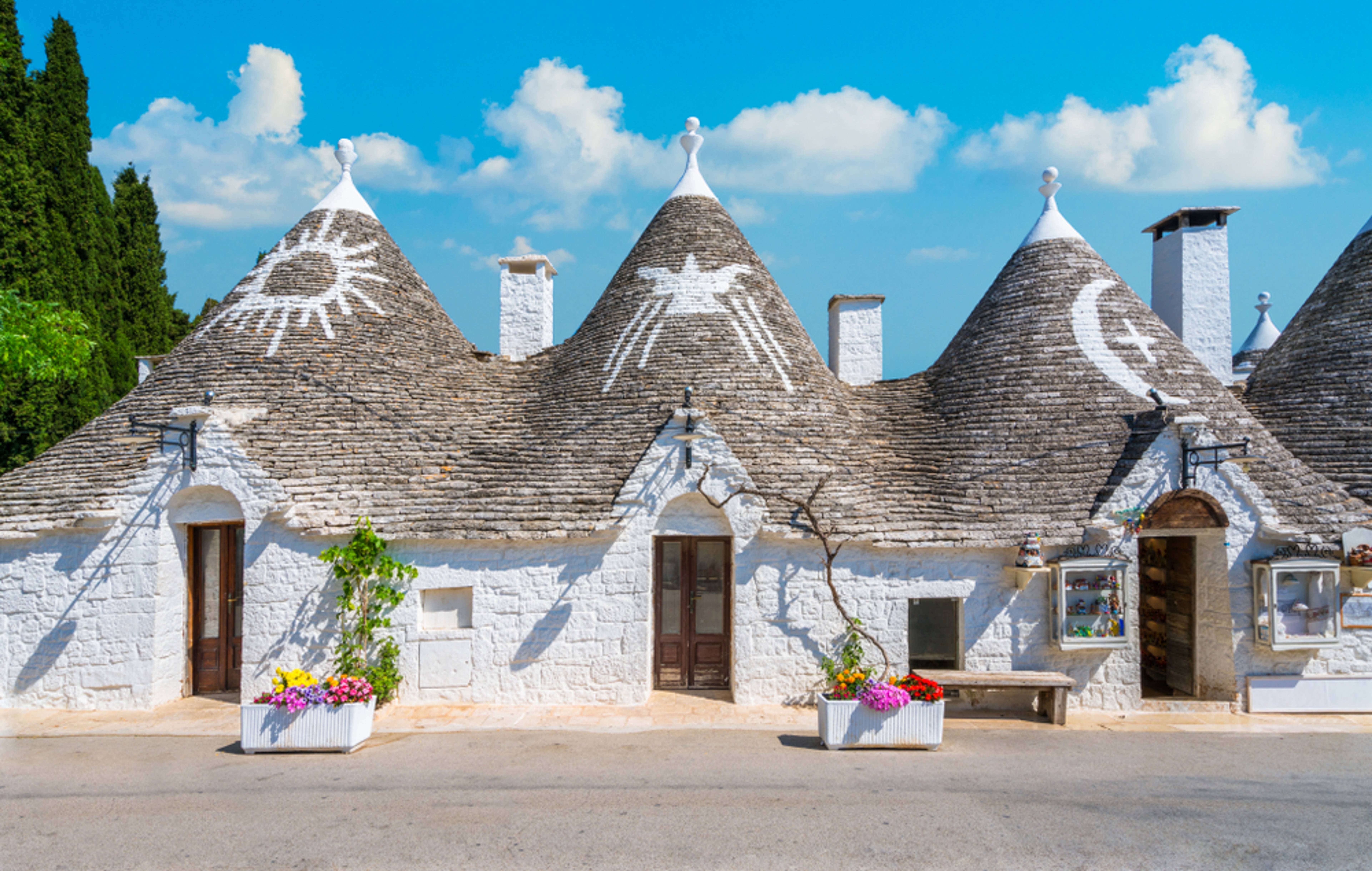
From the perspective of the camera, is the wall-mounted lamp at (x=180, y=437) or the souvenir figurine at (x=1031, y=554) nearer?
the souvenir figurine at (x=1031, y=554)

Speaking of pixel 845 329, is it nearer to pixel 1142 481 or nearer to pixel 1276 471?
pixel 1142 481

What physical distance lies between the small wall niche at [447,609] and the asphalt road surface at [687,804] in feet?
5.77

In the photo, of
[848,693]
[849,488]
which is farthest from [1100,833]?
[849,488]

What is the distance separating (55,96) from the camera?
66.4 ft

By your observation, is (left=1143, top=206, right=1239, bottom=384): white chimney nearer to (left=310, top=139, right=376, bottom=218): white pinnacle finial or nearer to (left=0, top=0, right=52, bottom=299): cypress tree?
(left=310, top=139, right=376, bottom=218): white pinnacle finial

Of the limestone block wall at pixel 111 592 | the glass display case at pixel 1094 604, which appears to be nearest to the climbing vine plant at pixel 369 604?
the limestone block wall at pixel 111 592

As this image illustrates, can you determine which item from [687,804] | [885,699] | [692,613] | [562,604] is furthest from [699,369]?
[687,804]

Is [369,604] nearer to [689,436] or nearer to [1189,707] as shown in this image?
[689,436]

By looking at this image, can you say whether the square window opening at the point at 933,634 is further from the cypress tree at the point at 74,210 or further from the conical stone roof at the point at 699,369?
the cypress tree at the point at 74,210

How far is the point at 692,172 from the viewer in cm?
1480

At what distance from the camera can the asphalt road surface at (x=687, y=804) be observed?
5957 mm

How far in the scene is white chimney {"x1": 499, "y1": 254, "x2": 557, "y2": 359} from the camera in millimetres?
15016

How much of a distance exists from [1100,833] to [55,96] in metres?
27.1

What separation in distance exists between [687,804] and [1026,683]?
16.5ft
